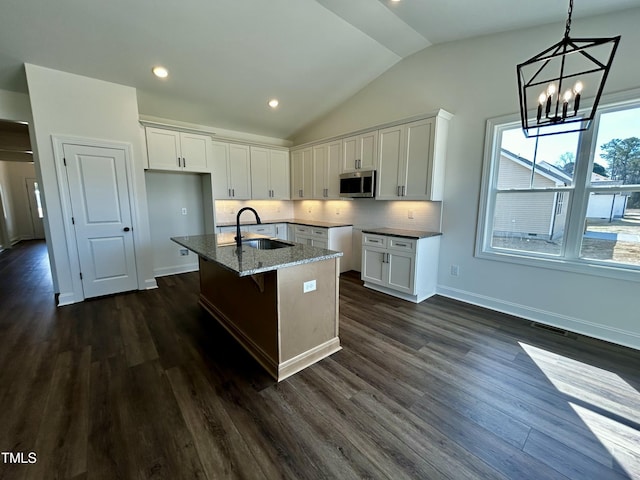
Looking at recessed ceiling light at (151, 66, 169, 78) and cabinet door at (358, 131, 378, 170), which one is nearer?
recessed ceiling light at (151, 66, 169, 78)

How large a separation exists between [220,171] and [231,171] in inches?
8.0

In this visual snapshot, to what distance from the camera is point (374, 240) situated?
3896mm

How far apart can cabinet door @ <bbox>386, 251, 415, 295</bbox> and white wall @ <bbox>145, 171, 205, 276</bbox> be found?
3.51 meters

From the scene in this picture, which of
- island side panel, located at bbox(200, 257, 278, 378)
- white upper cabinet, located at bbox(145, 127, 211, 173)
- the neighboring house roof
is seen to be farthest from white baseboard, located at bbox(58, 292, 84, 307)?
the neighboring house roof

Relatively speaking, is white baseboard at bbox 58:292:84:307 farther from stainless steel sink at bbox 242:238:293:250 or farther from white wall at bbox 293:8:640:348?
white wall at bbox 293:8:640:348

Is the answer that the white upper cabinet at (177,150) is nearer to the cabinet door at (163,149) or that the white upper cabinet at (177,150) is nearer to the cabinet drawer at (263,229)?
the cabinet door at (163,149)

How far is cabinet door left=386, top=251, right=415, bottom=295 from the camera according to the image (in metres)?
3.49

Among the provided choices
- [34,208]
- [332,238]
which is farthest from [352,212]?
[34,208]

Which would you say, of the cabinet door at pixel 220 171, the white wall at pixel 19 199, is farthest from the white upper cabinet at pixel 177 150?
the white wall at pixel 19 199

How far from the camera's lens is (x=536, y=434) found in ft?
5.21

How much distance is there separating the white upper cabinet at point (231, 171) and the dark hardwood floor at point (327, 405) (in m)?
2.64

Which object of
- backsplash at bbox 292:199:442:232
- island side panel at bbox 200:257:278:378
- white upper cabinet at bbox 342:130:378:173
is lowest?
island side panel at bbox 200:257:278:378

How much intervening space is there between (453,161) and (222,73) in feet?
10.7

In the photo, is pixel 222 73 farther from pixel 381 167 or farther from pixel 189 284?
pixel 189 284
